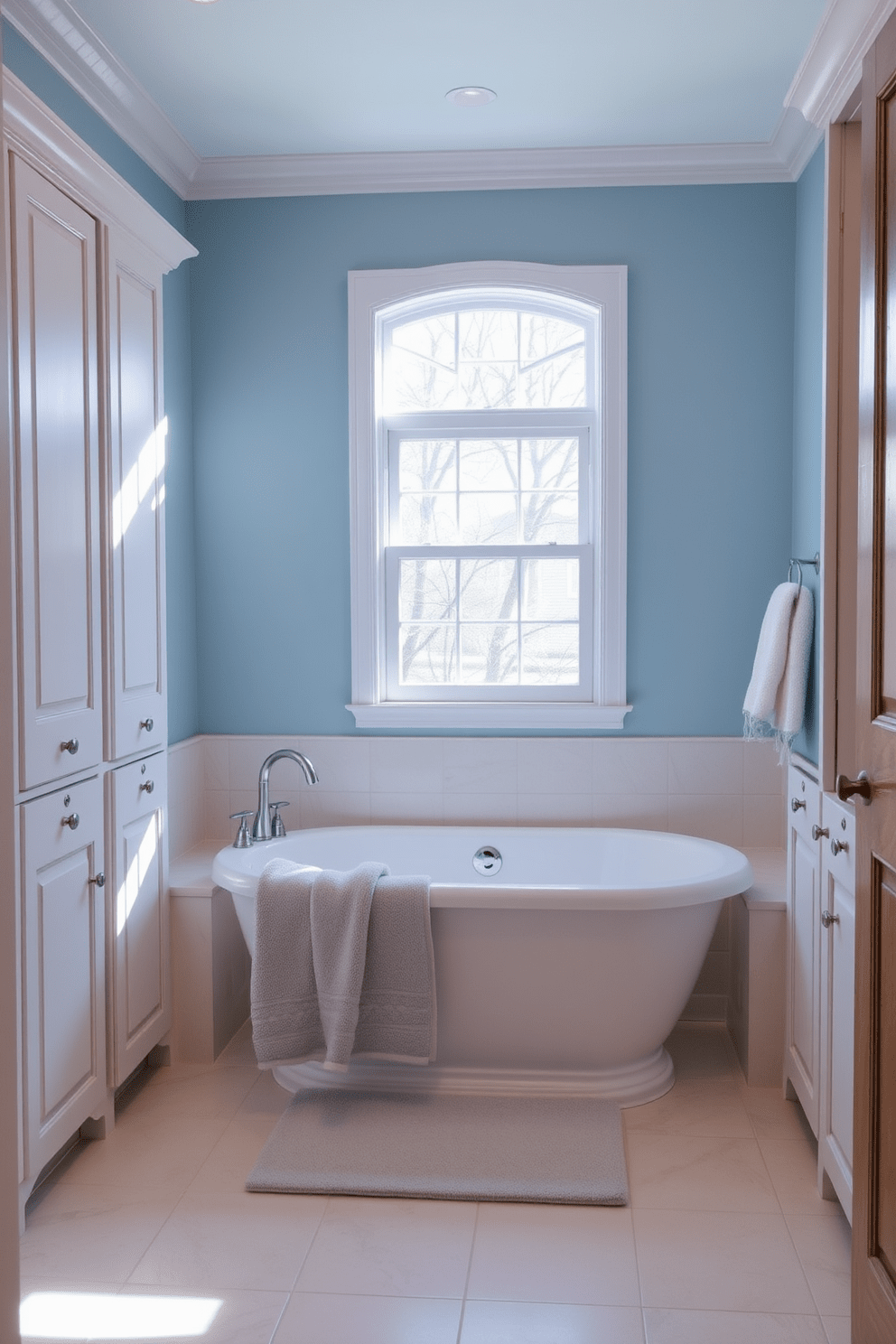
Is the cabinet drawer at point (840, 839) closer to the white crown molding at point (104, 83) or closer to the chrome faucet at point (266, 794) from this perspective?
the chrome faucet at point (266, 794)

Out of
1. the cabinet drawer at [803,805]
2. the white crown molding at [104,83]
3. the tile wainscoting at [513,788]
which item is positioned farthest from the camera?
the tile wainscoting at [513,788]

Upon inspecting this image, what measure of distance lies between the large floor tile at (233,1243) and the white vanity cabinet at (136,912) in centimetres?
50

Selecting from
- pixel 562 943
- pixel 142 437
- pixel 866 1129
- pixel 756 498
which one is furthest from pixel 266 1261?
pixel 756 498

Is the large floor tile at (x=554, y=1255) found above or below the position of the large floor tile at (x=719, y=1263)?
below

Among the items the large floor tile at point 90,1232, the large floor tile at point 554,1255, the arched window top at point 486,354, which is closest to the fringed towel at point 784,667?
the arched window top at point 486,354

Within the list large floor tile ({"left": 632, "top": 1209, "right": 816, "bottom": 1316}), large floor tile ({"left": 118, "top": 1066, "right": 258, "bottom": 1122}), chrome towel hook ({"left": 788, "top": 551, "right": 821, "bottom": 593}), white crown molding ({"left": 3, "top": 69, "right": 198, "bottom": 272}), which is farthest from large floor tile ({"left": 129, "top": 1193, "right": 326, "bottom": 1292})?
white crown molding ({"left": 3, "top": 69, "right": 198, "bottom": 272})

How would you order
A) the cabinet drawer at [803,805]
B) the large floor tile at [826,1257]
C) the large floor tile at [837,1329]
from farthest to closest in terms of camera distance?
the cabinet drawer at [803,805] → the large floor tile at [826,1257] → the large floor tile at [837,1329]

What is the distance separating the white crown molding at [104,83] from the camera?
2.54m

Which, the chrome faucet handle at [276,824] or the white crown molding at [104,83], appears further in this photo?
the chrome faucet handle at [276,824]

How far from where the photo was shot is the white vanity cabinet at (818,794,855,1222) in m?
2.27

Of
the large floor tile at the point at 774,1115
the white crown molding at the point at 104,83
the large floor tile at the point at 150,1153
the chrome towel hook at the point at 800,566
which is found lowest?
the large floor tile at the point at 774,1115

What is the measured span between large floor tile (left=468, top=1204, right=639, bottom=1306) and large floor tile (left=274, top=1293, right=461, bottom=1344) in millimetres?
96

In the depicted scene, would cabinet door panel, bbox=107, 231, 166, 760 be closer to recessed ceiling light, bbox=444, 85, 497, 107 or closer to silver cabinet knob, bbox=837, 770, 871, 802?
recessed ceiling light, bbox=444, 85, 497, 107

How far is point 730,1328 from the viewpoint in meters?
2.01
